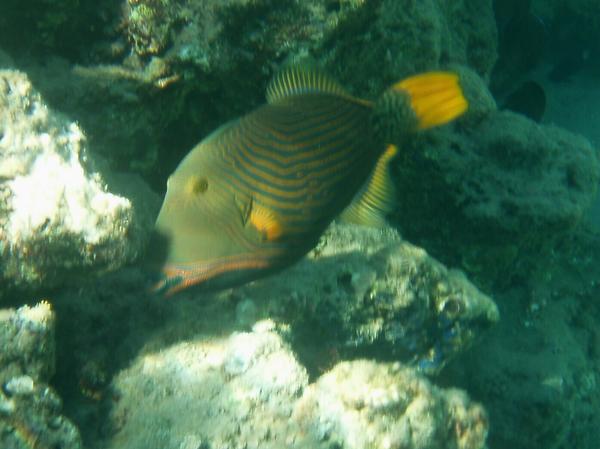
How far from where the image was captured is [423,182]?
12.8ft

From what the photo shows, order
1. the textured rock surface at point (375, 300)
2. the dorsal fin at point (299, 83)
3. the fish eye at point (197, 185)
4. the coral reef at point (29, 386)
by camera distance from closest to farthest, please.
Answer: the coral reef at point (29, 386)
the fish eye at point (197, 185)
the dorsal fin at point (299, 83)
the textured rock surface at point (375, 300)

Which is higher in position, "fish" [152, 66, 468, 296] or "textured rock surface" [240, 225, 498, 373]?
"fish" [152, 66, 468, 296]

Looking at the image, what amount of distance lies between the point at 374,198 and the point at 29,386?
1.61 metres

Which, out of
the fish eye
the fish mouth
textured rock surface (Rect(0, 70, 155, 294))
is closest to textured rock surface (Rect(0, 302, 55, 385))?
textured rock surface (Rect(0, 70, 155, 294))

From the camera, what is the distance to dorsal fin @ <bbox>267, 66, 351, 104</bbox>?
212cm

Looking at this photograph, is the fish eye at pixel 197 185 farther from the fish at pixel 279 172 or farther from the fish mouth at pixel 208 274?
the fish mouth at pixel 208 274

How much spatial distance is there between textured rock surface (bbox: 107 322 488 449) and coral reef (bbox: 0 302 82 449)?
41cm

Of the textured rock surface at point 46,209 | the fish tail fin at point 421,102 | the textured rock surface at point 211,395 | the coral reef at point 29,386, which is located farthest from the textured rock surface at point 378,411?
the fish tail fin at point 421,102

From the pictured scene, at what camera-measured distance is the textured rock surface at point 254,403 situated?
1.99m

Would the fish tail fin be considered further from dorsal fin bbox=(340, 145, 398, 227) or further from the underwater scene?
dorsal fin bbox=(340, 145, 398, 227)

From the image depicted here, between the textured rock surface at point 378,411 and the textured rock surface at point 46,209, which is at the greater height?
the textured rock surface at point 46,209

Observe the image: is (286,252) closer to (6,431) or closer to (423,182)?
(6,431)

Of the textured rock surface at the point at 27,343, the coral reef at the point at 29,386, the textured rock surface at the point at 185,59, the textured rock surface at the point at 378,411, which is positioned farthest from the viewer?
the textured rock surface at the point at 185,59

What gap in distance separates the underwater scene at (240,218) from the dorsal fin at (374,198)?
1cm
